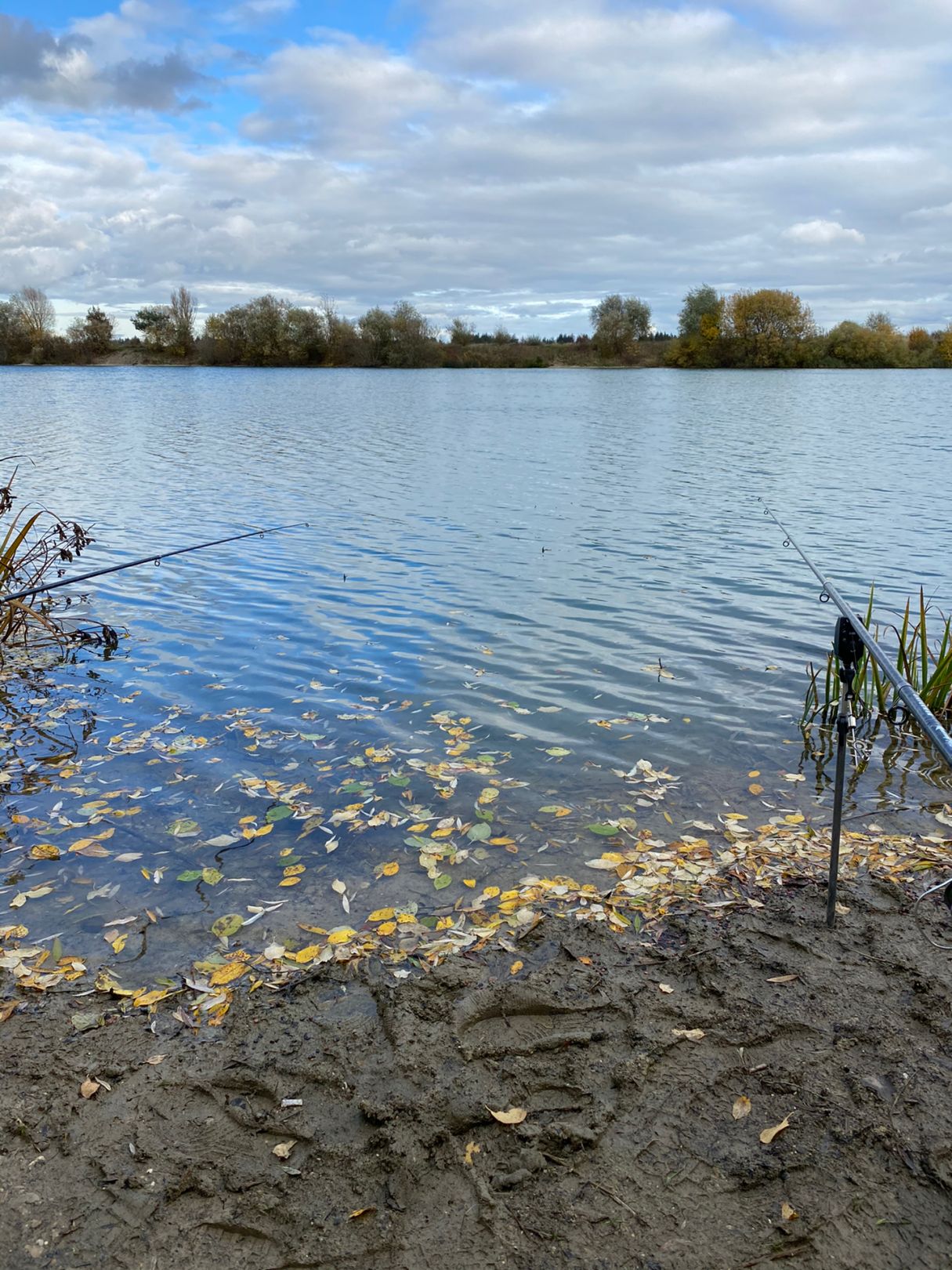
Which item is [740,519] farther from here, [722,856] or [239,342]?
[239,342]

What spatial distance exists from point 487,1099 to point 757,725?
470 centimetres

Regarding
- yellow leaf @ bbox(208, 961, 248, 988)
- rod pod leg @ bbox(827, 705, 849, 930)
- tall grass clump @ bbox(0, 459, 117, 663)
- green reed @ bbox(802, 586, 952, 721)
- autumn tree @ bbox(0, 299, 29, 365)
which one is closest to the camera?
rod pod leg @ bbox(827, 705, 849, 930)

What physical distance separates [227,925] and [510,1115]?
2008 millimetres

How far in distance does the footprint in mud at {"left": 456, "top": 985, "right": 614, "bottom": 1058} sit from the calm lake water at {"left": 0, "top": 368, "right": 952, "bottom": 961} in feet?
3.83

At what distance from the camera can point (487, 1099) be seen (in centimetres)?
319

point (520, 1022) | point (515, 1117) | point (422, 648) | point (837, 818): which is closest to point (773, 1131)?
point (515, 1117)

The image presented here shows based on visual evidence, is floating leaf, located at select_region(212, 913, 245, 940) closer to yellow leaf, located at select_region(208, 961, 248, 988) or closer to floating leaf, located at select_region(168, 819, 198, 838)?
yellow leaf, located at select_region(208, 961, 248, 988)

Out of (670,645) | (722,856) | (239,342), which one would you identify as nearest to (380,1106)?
(722,856)

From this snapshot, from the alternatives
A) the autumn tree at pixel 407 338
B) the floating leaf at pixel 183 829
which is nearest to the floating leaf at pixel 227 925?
the floating leaf at pixel 183 829

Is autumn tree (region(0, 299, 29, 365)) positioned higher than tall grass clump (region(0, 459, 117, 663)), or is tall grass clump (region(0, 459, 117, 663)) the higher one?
autumn tree (region(0, 299, 29, 365))

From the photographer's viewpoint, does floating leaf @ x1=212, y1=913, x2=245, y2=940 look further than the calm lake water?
No

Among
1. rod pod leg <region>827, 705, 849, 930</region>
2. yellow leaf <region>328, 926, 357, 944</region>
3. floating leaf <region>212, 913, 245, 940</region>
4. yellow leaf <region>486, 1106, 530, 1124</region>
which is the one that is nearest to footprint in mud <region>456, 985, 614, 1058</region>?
yellow leaf <region>486, 1106, 530, 1124</region>

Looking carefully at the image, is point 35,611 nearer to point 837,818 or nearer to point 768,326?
point 837,818

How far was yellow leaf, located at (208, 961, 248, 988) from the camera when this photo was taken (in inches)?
159
